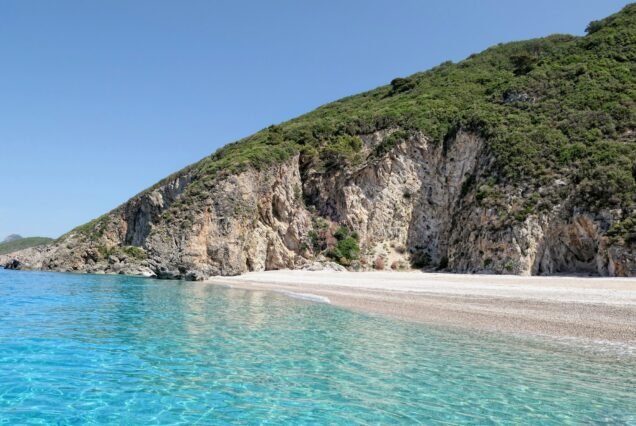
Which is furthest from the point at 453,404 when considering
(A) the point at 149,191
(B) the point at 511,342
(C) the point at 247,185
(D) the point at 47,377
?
(A) the point at 149,191

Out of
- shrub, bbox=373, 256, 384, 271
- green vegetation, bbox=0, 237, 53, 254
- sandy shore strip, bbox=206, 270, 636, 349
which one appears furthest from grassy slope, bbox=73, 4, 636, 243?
green vegetation, bbox=0, 237, 53, 254

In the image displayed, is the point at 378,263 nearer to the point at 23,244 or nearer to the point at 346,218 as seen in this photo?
the point at 346,218

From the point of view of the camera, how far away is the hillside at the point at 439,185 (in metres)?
32.9

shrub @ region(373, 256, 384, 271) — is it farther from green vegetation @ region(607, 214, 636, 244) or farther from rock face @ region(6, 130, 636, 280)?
green vegetation @ region(607, 214, 636, 244)

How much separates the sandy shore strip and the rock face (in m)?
10.7

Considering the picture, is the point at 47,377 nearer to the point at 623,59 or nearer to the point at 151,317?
the point at 151,317

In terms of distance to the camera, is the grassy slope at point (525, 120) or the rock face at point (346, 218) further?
the rock face at point (346, 218)

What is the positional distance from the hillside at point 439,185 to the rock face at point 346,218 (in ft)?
0.42

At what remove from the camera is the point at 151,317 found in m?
16.0

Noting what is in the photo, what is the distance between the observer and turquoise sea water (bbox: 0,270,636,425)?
6.86m

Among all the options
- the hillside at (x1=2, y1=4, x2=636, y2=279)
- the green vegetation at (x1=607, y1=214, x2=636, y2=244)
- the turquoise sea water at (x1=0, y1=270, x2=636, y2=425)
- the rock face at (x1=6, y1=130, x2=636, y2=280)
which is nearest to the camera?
the turquoise sea water at (x1=0, y1=270, x2=636, y2=425)

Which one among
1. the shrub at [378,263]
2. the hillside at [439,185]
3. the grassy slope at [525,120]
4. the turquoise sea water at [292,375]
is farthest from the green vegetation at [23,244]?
the turquoise sea water at [292,375]

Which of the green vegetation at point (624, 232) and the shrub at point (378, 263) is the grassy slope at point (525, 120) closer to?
the green vegetation at point (624, 232)

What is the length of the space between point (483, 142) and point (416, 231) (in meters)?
11.3
